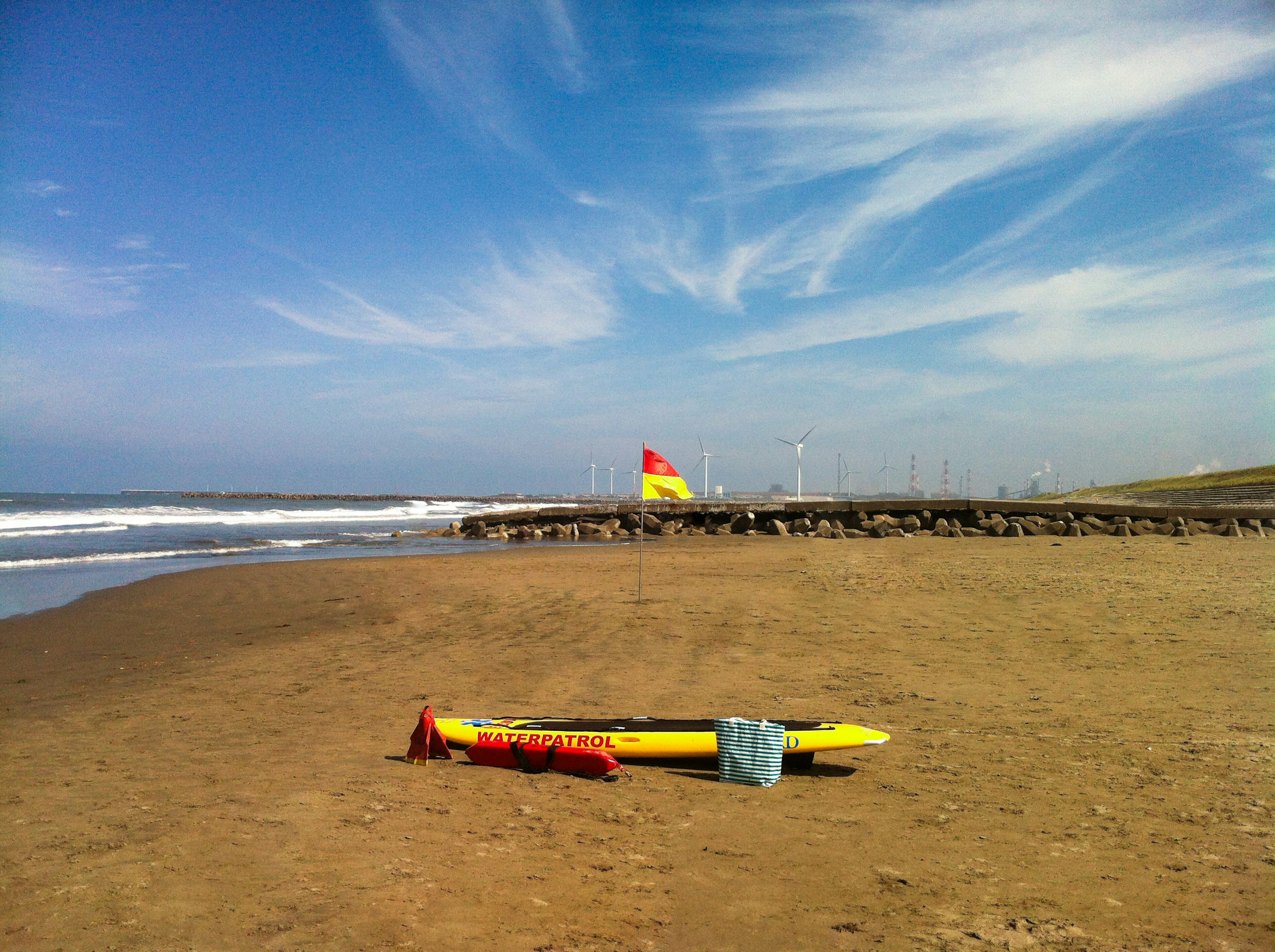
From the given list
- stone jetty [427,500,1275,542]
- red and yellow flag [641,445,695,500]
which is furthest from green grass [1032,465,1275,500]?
red and yellow flag [641,445,695,500]

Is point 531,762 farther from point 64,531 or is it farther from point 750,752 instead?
point 64,531

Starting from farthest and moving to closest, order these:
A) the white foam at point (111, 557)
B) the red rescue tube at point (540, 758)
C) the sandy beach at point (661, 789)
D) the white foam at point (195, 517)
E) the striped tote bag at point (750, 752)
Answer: the white foam at point (195, 517)
the white foam at point (111, 557)
the red rescue tube at point (540, 758)
the striped tote bag at point (750, 752)
the sandy beach at point (661, 789)

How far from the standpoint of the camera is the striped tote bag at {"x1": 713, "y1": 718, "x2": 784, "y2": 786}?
19.5 feet

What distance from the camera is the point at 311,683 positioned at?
29.7 feet

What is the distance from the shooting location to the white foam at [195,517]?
41750 millimetres

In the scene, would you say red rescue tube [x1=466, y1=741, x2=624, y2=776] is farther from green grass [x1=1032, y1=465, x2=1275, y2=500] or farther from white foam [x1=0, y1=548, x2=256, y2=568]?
green grass [x1=1032, y1=465, x2=1275, y2=500]

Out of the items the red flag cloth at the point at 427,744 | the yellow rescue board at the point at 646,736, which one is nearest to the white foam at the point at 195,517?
the red flag cloth at the point at 427,744

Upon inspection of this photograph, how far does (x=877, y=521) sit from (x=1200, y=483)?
31712 millimetres

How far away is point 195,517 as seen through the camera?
5481cm

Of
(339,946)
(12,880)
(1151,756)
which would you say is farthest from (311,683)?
(1151,756)

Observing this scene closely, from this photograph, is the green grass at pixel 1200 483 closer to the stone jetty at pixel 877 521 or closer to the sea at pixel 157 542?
the stone jetty at pixel 877 521

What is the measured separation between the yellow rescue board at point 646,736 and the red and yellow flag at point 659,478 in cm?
697

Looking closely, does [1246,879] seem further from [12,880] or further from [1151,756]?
[12,880]

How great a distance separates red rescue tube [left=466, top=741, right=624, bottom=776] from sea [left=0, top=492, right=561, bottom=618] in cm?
1175
